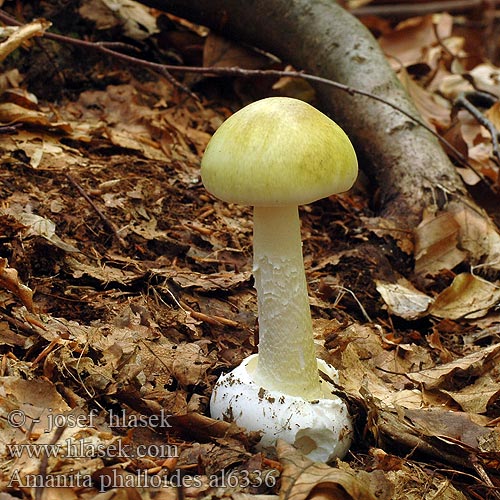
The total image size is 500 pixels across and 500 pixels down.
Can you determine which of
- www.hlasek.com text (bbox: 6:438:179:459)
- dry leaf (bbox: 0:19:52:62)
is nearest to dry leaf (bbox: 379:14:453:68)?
dry leaf (bbox: 0:19:52:62)

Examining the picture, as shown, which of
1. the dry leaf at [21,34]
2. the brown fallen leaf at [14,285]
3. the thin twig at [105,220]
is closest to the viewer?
the brown fallen leaf at [14,285]

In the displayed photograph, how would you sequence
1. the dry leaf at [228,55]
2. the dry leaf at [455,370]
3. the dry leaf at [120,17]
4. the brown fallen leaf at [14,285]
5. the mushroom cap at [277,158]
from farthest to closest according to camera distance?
the dry leaf at [228,55]
the dry leaf at [120,17]
the dry leaf at [455,370]
the brown fallen leaf at [14,285]
the mushroom cap at [277,158]

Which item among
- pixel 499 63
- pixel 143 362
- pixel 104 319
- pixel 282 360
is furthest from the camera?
pixel 499 63

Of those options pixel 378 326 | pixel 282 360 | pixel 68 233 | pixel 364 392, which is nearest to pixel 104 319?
pixel 68 233

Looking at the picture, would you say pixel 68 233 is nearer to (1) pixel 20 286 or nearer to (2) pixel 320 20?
(1) pixel 20 286

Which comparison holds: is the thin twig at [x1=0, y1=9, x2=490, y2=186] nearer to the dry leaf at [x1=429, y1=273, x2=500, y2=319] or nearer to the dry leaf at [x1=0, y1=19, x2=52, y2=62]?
the dry leaf at [x1=0, y1=19, x2=52, y2=62]

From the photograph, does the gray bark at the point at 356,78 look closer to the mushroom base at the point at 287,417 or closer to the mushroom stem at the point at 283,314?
the mushroom stem at the point at 283,314

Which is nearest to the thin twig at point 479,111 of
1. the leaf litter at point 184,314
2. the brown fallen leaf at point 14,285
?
the leaf litter at point 184,314

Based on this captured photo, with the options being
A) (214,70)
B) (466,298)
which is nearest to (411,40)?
(214,70)
